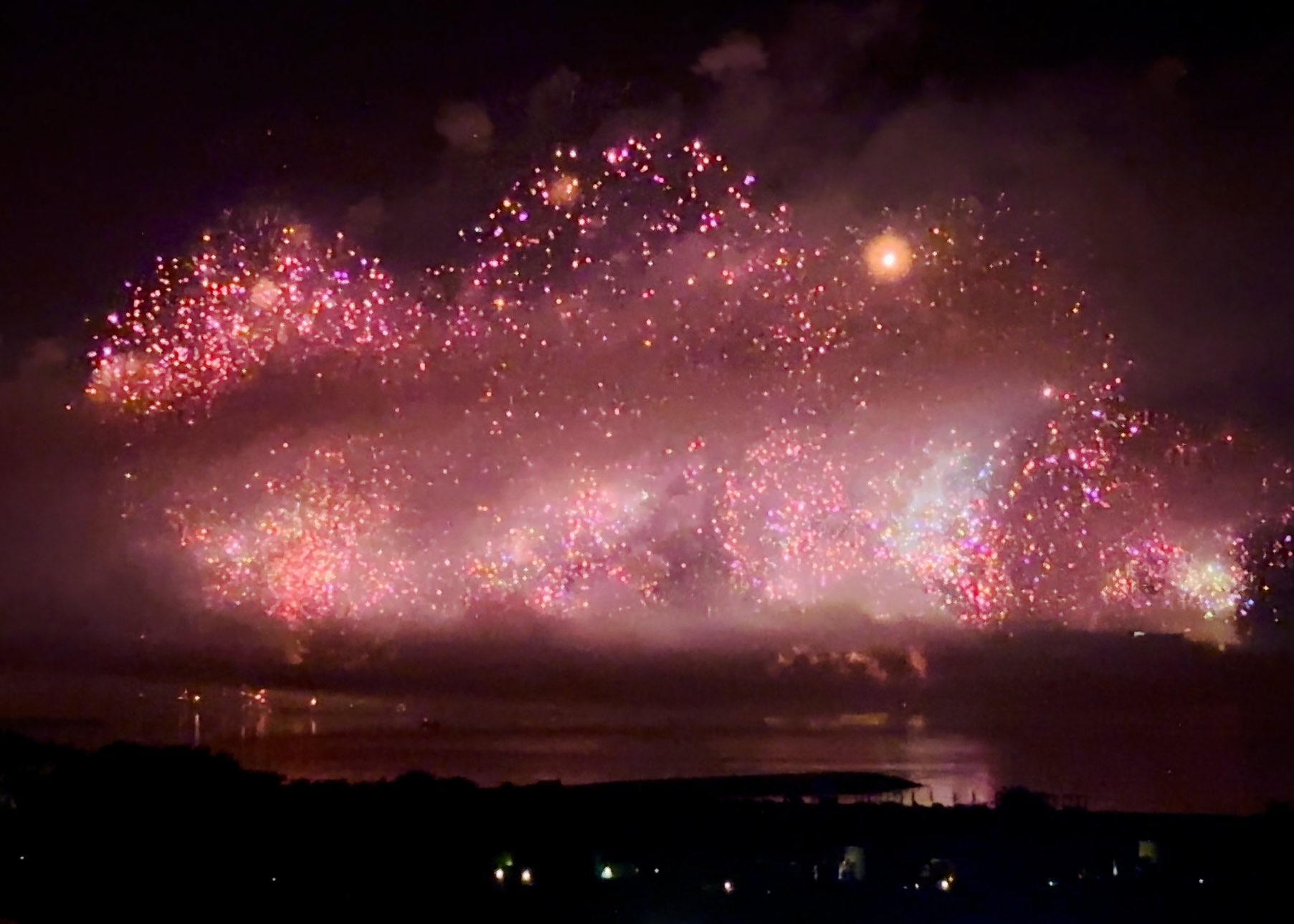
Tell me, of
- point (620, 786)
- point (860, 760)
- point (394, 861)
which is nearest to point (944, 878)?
point (394, 861)

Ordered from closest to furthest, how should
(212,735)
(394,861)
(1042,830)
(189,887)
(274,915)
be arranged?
(274,915)
(189,887)
(394,861)
(1042,830)
(212,735)

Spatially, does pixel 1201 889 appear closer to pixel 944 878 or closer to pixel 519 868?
pixel 944 878

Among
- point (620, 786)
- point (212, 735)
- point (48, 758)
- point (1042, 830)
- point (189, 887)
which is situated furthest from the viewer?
point (212, 735)

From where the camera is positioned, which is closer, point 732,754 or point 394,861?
point 394,861

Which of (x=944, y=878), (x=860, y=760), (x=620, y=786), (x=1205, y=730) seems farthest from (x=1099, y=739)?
(x=944, y=878)

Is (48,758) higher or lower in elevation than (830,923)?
higher

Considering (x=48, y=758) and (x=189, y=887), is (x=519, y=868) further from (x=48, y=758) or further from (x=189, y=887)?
(x=48, y=758)
